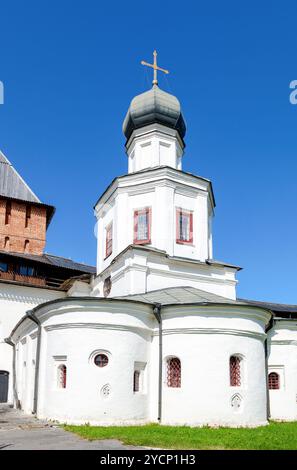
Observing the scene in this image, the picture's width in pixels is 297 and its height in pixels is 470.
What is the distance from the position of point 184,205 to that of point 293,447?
1150cm

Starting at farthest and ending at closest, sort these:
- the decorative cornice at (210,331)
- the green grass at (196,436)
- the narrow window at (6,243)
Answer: the narrow window at (6,243)
the decorative cornice at (210,331)
the green grass at (196,436)

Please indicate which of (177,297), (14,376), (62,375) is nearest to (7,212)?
(14,376)

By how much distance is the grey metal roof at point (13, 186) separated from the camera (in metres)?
29.2

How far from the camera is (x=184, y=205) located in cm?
2016

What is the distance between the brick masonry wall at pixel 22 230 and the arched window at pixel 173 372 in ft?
50.6

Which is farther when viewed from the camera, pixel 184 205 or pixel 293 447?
pixel 184 205

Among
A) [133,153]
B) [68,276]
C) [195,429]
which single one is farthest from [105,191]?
[195,429]

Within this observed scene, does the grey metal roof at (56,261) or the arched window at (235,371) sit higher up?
the grey metal roof at (56,261)

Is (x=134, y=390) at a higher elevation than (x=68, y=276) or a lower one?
lower

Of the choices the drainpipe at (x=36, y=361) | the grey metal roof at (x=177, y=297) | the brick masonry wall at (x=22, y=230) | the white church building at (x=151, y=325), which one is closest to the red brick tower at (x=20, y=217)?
the brick masonry wall at (x=22, y=230)

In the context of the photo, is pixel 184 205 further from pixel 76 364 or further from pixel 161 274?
pixel 76 364

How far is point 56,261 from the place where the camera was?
27734mm

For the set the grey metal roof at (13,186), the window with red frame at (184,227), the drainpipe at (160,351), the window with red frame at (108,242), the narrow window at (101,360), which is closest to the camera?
the narrow window at (101,360)

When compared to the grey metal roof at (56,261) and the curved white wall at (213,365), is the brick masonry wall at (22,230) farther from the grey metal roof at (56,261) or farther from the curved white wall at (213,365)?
the curved white wall at (213,365)
